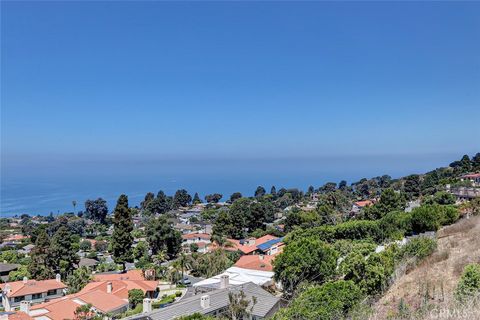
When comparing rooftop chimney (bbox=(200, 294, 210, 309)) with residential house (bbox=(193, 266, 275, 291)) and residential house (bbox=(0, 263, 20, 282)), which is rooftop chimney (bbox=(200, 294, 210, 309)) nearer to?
residential house (bbox=(193, 266, 275, 291))

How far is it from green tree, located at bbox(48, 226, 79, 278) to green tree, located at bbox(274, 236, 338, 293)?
68.9ft

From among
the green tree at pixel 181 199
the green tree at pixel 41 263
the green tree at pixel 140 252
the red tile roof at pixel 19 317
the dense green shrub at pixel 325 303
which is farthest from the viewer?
the green tree at pixel 181 199

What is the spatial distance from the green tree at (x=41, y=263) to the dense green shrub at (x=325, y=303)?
25.3 m

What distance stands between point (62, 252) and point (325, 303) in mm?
26701

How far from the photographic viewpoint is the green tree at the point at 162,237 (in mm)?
37644

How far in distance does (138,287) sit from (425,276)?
56.9 feet

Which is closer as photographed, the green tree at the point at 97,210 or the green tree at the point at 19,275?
the green tree at the point at 19,275

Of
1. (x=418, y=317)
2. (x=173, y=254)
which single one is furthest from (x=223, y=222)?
(x=418, y=317)

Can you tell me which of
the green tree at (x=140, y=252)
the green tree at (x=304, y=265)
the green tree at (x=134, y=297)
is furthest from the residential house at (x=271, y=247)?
the green tree at (x=304, y=265)

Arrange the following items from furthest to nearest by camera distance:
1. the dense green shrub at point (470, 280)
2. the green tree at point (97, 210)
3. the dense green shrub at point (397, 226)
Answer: the green tree at point (97, 210)
the dense green shrub at point (397, 226)
the dense green shrub at point (470, 280)

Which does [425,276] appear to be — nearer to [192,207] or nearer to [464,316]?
[464,316]

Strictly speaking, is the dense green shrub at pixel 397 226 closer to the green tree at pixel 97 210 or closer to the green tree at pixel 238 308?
the green tree at pixel 238 308

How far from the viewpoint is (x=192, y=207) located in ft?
297

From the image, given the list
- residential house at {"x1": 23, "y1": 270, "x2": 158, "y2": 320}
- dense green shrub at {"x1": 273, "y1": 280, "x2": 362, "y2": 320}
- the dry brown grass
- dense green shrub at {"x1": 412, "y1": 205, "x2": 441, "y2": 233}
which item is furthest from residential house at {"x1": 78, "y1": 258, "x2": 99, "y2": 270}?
the dry brown grass
